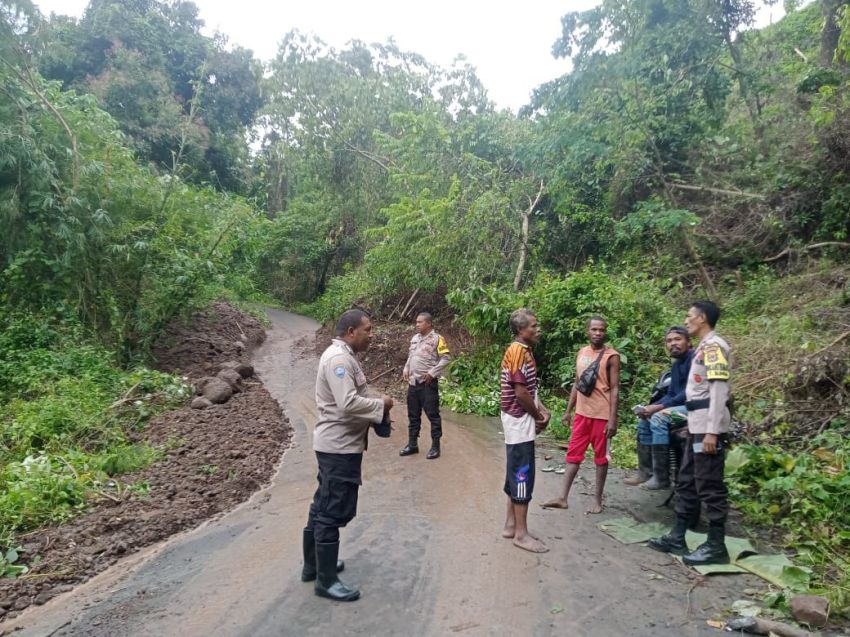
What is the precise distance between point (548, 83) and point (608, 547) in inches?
467

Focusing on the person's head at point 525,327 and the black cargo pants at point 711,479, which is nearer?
the black cargo pants at point 711,479

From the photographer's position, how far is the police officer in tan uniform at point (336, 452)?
11.8 feet

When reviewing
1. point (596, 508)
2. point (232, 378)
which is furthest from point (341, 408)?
point (232, 378)

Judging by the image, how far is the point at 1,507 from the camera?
505 centimetres

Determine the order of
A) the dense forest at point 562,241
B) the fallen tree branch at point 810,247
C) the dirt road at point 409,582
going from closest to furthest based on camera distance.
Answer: the dirt road at point 409,582 → the dense forest at point 562,241 → the fallen tree branch at point 810,247

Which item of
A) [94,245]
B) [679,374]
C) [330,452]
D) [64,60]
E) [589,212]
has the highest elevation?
[64,60]

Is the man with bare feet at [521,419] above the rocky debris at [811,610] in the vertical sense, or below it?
above

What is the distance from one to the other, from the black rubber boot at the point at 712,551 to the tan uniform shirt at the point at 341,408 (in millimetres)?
2483

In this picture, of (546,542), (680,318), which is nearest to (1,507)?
(546,542)

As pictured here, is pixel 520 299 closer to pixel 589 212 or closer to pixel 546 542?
pixel 589 212

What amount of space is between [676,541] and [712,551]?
309 millimetres

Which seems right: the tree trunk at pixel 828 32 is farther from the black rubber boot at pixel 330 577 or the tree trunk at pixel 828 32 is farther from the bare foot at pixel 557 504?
the black rubber boot at pixel 330 577

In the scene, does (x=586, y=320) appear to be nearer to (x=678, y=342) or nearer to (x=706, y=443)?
(x=678, y=342)

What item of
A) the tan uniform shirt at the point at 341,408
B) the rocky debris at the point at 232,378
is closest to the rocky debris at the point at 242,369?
the rocky debris at the point at 232,378
